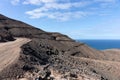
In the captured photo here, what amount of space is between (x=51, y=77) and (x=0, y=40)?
23666 mm

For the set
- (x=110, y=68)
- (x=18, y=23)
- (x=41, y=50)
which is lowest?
(x=110, y=68)

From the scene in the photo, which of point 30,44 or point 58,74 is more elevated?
point 30,44

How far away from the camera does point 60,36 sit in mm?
69938

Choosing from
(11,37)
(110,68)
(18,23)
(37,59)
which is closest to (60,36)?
(18,23)

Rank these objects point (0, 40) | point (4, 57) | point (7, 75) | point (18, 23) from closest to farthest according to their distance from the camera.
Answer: point (7, 75)
point (4, 57)
point (0, 40)
point (18, 23)

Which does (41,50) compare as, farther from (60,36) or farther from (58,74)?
(60,36)

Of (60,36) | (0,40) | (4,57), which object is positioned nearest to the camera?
(4,57)

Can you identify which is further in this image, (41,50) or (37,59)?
(41,50)

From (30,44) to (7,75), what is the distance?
11.6 meters

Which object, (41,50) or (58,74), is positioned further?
(41,50)

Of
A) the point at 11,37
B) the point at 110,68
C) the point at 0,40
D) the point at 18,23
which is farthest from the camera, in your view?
the point at 18,23

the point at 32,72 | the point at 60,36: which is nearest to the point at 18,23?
the point at 60,36

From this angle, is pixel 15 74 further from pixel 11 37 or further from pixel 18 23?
pixel 18 23

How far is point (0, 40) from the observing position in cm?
4944
